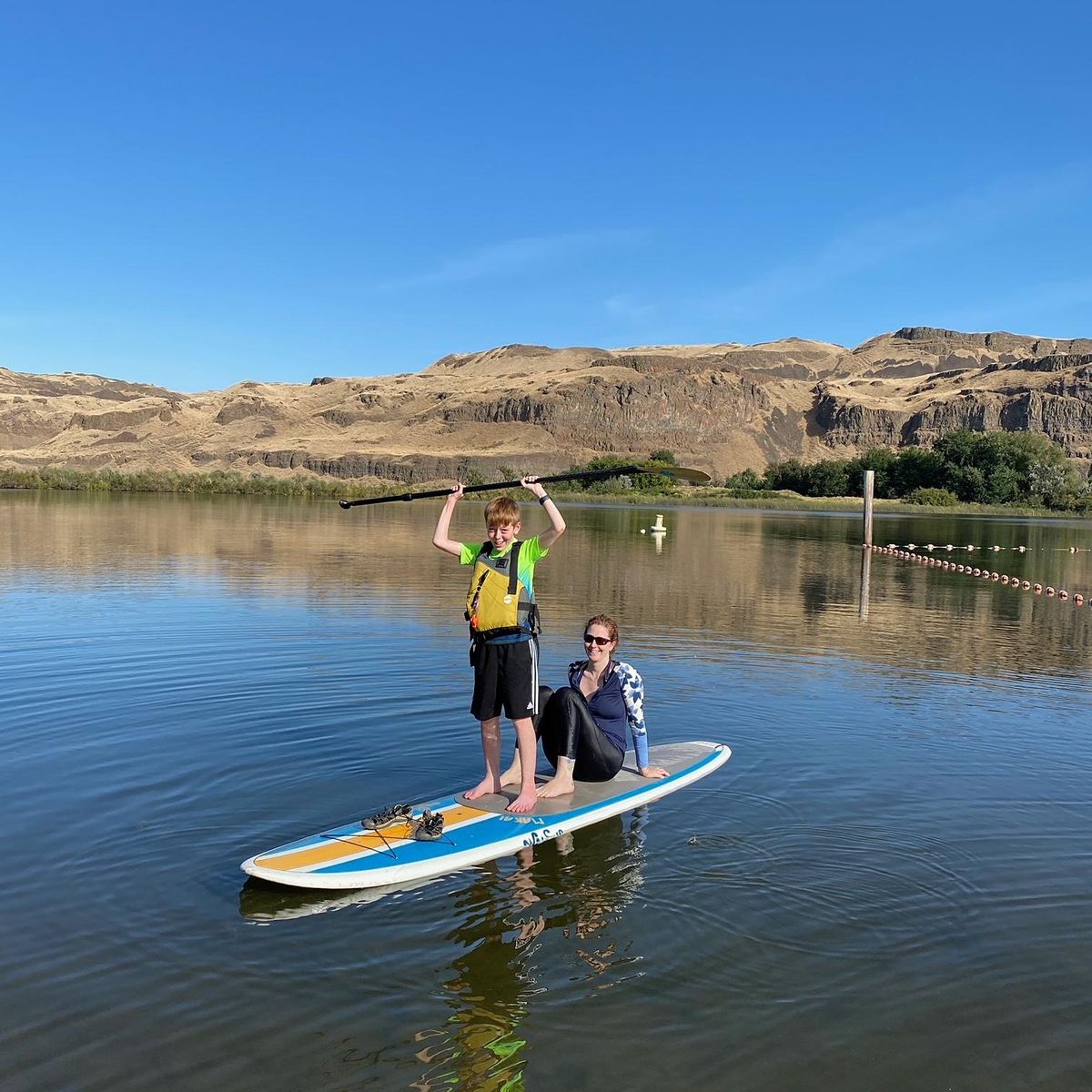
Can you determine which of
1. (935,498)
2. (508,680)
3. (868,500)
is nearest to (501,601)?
(508,680)

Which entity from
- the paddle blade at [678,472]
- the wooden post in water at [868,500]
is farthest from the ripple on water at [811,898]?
the wooden post in water at [868,500]

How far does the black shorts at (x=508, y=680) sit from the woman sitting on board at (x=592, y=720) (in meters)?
0.61

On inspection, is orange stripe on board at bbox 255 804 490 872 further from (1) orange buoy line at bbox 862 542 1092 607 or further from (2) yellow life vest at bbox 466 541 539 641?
(1) orange buoy line at bbox 862 542 1092 607

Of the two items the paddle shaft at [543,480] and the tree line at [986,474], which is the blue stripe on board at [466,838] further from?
the tree line at [986,474]

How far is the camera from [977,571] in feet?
126

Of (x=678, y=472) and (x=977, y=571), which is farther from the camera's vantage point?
(x=977, y=571)

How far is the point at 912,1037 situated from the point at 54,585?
930 inches

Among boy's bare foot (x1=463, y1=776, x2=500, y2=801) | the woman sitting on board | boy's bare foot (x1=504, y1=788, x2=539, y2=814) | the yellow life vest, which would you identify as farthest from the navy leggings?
the yellow life vest

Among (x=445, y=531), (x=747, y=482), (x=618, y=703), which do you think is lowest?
(x=618, y=703)

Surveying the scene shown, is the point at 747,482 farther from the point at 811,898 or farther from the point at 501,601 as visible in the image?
the point at 811,898

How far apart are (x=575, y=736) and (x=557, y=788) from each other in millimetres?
472

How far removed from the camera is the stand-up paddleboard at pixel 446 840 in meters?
7.31

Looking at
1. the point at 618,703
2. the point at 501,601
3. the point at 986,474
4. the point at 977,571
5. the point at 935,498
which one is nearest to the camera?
the point at 501,601

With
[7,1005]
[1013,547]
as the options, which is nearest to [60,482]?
[1013,547]
